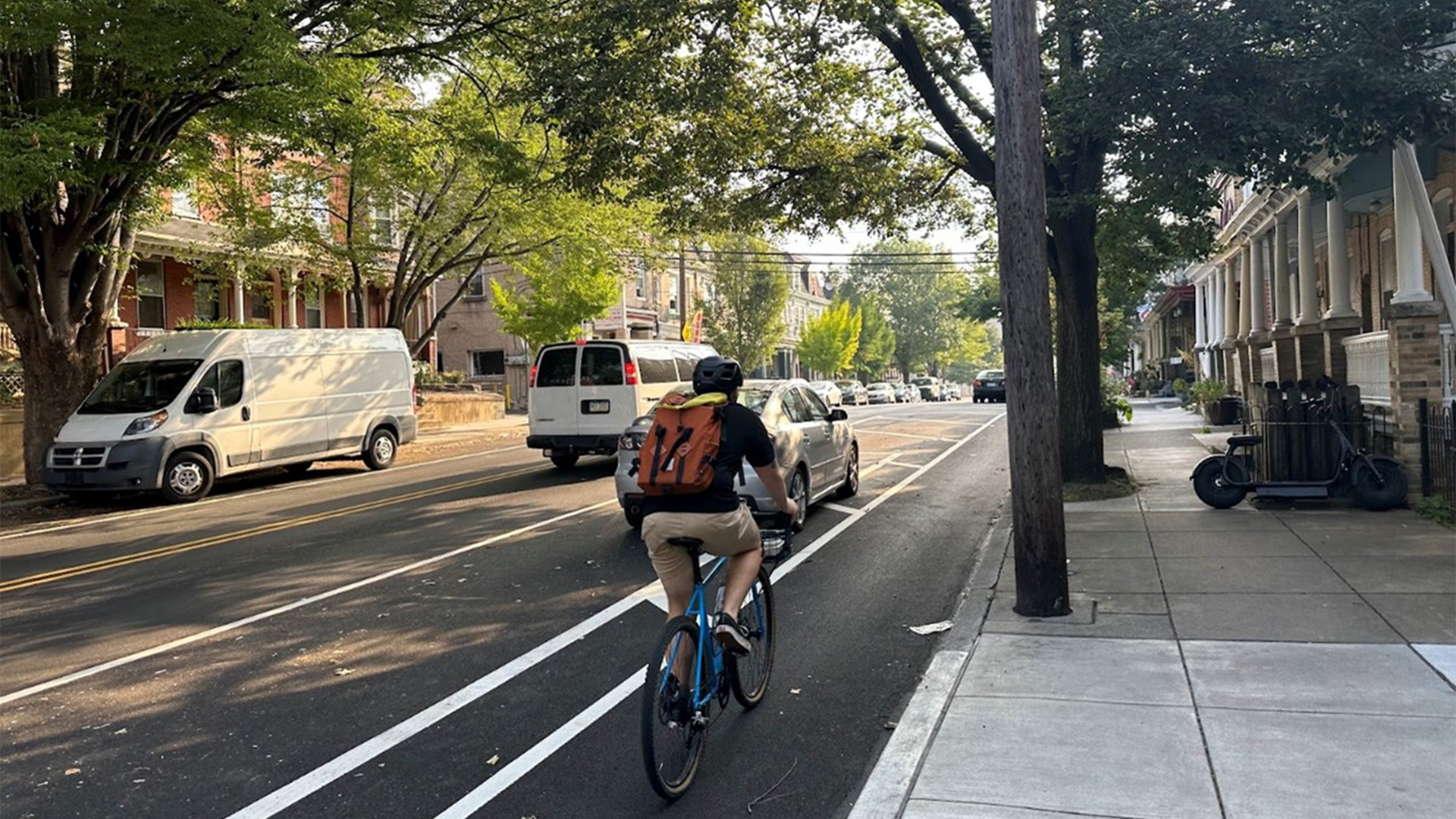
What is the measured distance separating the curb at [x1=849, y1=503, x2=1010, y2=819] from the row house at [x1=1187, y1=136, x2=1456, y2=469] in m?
5.86

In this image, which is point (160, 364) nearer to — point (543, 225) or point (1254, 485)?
point (543, 225)

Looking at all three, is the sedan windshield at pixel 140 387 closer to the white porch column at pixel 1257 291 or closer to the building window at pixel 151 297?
the building window at pixel 151 297

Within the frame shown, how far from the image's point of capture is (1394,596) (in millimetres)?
6680

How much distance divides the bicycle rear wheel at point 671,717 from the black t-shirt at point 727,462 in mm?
486

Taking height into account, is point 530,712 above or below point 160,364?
below

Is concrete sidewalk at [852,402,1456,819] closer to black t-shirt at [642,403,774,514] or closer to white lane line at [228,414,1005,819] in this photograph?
black t-shirt at [642,403,774,514]

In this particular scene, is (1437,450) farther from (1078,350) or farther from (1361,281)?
(1361,281)

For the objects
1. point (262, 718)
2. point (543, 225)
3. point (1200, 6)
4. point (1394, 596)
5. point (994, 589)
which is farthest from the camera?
point (543, 225)

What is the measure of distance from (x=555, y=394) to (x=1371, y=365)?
10899 millimetres

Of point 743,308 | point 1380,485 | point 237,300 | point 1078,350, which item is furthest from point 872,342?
point 1380,485

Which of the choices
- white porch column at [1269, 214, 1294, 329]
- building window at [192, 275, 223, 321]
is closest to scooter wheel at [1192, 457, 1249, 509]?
white porch column at [1269, 214, 1294, 329]

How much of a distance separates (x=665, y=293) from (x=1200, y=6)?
149ft

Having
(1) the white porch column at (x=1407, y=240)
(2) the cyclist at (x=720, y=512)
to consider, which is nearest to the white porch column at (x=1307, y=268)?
(1) the white porch column at (x=1407, y=240)

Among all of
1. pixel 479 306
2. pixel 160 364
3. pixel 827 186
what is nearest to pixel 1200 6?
pixel 827 186
